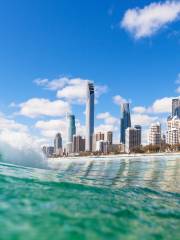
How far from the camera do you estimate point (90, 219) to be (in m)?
6.46

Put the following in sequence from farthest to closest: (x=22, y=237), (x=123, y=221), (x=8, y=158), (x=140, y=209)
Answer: (x=8, y=158) < (x=140, y=209) < (x=123, y=221) < (x=22, y=237)

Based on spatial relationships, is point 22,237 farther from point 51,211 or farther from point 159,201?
point 159,201

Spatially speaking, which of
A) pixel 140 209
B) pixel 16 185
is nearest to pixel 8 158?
pixel 16 185

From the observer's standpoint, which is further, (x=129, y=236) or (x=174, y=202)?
(x=174, y=202)

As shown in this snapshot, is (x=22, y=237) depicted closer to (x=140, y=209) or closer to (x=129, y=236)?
(x=129, y=236)

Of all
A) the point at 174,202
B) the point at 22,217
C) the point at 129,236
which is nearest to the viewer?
the point at 129,236

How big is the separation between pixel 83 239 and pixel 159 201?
450 cm

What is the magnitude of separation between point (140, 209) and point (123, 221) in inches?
53.6

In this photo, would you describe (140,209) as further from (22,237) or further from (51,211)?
(22,237)

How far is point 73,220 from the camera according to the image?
249 inches

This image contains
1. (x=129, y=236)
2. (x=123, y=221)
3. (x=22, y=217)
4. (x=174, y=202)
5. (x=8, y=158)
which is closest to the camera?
(x=129, y=236)

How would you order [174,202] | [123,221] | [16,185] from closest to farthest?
[123,221]
[16,185]
[174,202]

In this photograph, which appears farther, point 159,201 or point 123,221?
point 159,201

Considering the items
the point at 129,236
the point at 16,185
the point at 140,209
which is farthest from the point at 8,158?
the point at 129,236
